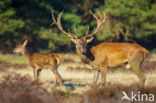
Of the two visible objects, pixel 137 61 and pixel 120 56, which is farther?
pixel 120 56

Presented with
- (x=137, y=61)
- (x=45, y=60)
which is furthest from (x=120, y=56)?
(x=45, y=60)

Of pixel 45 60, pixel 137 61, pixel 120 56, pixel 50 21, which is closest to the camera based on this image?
pixel 137 61

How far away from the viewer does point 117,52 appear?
1147cm

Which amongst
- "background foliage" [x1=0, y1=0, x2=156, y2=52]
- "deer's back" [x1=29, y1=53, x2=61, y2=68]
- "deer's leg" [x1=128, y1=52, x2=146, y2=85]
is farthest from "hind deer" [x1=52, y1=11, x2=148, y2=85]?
"background foliage" [x1=0, y1=0, x2=156, y2=52]

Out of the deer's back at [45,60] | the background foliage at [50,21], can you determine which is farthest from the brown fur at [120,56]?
the background foliage at [50,21]

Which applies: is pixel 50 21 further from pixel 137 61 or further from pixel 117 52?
pixel 137 61

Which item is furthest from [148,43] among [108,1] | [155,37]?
[108,1]

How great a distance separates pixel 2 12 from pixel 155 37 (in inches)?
576

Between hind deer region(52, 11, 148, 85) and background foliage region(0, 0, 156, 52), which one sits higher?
background foliage region(0, 0, 156, 52)

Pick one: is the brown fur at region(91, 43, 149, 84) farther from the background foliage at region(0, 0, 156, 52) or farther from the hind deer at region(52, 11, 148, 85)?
the background foliage at region(0, 0, 156, 52)

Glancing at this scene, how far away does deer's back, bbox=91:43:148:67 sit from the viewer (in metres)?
11.4

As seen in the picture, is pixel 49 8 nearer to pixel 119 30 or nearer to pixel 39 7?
pixel 39 7

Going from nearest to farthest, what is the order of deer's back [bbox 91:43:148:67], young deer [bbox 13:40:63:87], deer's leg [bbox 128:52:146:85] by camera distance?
1. deer's leg [bbox 128:52:146:85]
2. deer's back [bbox 91:43:148:67]
3. young deer [bbox 13:40:63:87]

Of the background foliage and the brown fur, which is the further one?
the background foliage
